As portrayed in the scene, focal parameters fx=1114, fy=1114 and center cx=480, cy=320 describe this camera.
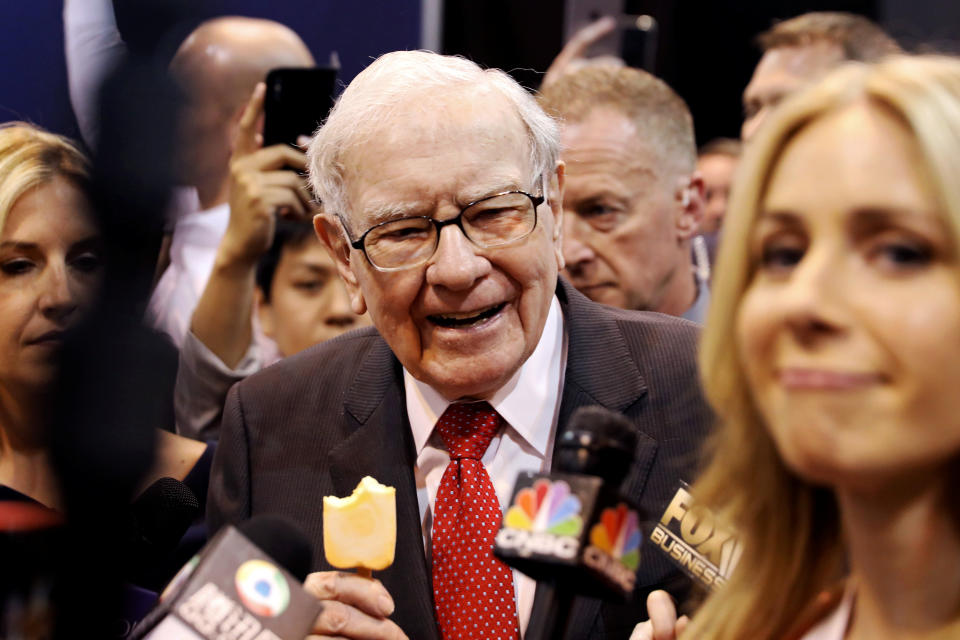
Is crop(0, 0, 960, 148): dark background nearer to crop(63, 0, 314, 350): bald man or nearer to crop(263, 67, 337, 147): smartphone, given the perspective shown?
crop(63, 0, 314, 350): bald man

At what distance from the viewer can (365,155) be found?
177cm

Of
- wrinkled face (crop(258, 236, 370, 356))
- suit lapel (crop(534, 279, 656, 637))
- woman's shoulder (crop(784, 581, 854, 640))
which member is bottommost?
wrinkled face (crop(258, 236, 370, 356))

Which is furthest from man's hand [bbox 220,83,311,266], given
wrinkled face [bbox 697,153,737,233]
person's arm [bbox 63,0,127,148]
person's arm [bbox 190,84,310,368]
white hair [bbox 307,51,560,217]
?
wrinkled face [bbox 697,153,737,233]

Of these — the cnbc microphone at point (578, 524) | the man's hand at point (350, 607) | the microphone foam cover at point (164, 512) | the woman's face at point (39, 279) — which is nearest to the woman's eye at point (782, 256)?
the cnbc microphone at point (578, 524)

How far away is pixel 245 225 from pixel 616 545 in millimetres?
1840

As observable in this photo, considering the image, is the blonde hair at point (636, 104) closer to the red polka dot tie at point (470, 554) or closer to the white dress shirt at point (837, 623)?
the red polka dot tie at point (470, 554)

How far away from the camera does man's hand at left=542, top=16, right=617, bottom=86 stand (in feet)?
12.9

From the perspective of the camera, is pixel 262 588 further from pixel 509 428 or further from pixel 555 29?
pixel 555 29

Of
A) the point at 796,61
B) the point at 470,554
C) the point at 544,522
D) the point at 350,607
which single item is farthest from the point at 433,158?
the point at 796,61

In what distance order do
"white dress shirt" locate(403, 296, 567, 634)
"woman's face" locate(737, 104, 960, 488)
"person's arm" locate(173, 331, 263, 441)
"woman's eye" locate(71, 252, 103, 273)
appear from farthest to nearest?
"person's arm" locate(173, 331, 263, 441), "woman's eye" locate(71, 252, 103, 273), "white dress shirt" locate(403, 296, 567, 634), "woman's face" locate(737, 104, 960, 488)

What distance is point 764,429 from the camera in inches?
41.4

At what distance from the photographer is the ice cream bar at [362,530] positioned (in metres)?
1.30

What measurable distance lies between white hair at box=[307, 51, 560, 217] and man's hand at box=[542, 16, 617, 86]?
2060mm

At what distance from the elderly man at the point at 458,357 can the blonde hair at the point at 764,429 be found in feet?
1.98
